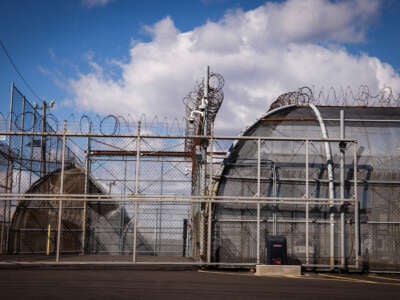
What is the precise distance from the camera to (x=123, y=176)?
18.5m

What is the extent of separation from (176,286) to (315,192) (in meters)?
6.90

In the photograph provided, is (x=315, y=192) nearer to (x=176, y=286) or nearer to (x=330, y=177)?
(x=330, y=177)

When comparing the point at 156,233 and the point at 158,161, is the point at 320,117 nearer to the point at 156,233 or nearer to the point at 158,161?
the point at 158,161

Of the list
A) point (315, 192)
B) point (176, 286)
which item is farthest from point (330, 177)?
point (176, 286)

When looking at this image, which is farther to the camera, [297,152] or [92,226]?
[92,226]

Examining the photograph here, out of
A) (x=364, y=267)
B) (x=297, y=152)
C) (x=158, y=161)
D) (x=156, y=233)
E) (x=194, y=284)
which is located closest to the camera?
(x=194, y=284)

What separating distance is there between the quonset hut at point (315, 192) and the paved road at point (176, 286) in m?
1.90

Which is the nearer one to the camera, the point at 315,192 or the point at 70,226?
the point at 315,192

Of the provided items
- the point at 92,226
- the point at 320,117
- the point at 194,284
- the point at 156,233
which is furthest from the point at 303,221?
the point at 92,226

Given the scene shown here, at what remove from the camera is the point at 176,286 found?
10.1 m

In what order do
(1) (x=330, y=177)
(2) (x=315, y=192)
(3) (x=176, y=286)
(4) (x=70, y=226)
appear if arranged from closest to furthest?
1. (3) (x=176, y=286)
2. (1) (x=330, y=177)
3. (2) (x=315, y=192)
4. (4) (x=70, y=226)

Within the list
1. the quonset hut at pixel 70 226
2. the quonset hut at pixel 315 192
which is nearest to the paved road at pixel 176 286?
the quonset hut at pixel 315 192

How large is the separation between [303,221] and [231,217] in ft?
7.13

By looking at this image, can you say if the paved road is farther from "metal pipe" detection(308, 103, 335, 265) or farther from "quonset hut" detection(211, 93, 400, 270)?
"quonset hut" detection(211, 93, 400, 270)
